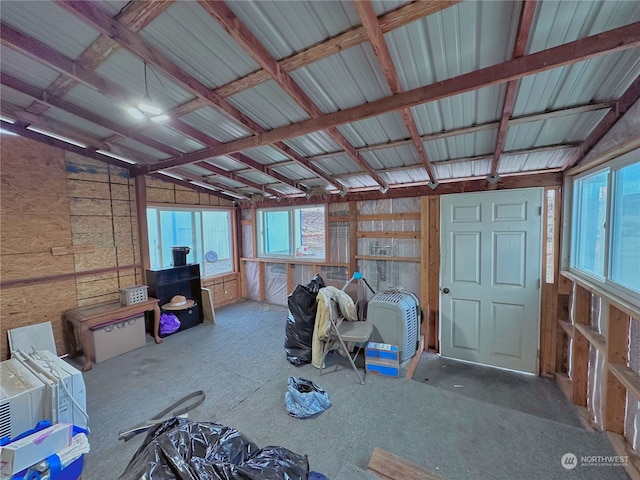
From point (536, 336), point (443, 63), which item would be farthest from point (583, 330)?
point (443, 63)

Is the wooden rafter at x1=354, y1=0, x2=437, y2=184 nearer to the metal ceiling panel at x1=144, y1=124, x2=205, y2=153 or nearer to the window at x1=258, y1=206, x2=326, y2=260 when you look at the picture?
the metal ceiling panel at x1=144, y1=124, x2=205, y2=153

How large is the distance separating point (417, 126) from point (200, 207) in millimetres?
4259

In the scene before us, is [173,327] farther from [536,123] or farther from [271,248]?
[536,123]

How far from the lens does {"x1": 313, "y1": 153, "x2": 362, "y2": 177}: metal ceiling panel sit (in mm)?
3327

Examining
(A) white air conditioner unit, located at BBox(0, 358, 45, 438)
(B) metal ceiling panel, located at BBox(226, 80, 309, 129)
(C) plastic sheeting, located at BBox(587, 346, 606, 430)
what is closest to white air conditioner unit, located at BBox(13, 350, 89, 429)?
(A) white air conditioner unit, located at BBox(0, 358, 45, 438)

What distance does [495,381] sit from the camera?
9.81 ft

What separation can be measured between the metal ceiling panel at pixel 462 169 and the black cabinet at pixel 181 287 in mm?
4301

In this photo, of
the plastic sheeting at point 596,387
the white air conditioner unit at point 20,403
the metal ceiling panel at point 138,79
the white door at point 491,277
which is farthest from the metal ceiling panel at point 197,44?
the plastic sheeting at point 596,387

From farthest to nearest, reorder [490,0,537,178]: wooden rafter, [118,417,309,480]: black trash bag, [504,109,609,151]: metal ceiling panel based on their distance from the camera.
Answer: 1. [504,109,609,151]: metal ceiling panel
2. [490,0,537,178]: wooden rafter
3. [118,417,309,480]: black trash bag

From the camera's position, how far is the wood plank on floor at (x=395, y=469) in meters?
1.56

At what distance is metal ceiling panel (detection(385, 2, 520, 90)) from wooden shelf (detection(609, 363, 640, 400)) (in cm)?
219

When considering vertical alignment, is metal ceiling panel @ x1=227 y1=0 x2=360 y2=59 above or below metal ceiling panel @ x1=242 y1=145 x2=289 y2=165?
above

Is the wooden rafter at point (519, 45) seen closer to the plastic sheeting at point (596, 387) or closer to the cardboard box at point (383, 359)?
the plastic sheeting at point (596, 387)

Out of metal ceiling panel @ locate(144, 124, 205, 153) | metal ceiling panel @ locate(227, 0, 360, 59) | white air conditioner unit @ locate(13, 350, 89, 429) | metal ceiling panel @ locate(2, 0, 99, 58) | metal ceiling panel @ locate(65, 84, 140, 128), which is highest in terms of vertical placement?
metal ceiling panel @ locate(2, 0, 99, 58)
